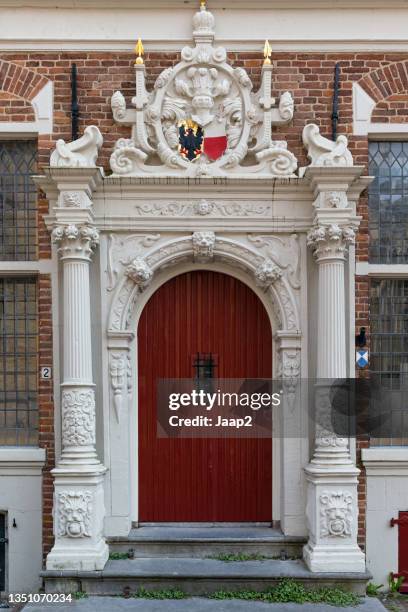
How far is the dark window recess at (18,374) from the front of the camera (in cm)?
708

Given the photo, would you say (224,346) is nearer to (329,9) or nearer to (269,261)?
(269,261)

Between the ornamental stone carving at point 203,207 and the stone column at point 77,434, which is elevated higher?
the ornamental stone carving at point 203,207

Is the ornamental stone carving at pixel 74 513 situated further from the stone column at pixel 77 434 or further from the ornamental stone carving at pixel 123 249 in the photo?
the ornamental stone carving at pixel 123 249

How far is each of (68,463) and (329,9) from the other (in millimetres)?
5204

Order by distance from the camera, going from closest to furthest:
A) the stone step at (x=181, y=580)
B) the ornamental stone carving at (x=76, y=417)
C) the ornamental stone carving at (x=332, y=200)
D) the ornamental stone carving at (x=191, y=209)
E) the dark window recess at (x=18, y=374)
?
1. the stone step at (x=181, y=580)
2. the ornamental stone carving at (x=76, y=417)
3. the ornamental stone carving at (x=332, y=200)
4. the ornamental stone carving at (x=191, y=209)
5. the dark window recess at (x=18, y=374)

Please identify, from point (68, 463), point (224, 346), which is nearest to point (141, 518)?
point (68, 463)

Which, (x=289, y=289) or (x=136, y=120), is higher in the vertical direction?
(x=136, y=120)

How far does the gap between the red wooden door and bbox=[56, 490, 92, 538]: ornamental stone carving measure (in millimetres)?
790

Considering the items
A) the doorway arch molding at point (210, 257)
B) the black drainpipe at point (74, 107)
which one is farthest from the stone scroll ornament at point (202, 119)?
the doorway arch molding at point (210, 257)

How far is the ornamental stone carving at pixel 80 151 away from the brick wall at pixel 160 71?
0.29 metres

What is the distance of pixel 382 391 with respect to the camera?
7.09 m

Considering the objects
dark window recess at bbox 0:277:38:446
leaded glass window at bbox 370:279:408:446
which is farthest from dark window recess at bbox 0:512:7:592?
leaded glass window at bbox 370:279:408:446

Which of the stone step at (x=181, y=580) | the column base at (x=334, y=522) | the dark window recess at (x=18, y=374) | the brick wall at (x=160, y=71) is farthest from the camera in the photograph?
the dark window recess at (x=18, y=374)

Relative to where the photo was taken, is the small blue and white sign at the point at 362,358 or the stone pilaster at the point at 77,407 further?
the small blue and white sign at the point at 362,358
